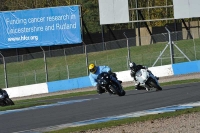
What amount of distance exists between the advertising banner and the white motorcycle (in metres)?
23.3

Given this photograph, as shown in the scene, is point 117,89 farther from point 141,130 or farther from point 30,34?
point 30,34

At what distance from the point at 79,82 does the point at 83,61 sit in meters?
6.05

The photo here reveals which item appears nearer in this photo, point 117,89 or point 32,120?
point 32,120

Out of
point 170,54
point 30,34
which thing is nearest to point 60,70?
point 170,54

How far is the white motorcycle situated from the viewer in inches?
951

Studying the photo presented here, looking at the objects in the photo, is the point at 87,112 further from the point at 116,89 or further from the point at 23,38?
the point at 23,38

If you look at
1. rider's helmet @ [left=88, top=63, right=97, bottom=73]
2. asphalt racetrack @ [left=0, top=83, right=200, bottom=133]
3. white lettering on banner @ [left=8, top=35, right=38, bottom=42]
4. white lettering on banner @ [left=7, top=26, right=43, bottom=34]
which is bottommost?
white lettering on banner @ [left=8, top=35, right=38, bottom=42]

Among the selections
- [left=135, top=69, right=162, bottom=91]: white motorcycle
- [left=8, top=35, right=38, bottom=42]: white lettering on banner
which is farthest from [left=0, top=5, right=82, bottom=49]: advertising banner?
[left=135, top=69, right=162, bottom=91]: white motorcycle

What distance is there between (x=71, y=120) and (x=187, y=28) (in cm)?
3103

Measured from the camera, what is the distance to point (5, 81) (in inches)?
1506

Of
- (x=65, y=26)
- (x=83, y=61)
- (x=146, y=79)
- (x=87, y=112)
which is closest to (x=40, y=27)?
(x=65, y=26)

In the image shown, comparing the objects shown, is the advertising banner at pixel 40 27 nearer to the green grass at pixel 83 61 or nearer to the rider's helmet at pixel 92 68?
the green grass at pixel 83 61

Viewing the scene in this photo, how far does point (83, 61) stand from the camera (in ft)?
140

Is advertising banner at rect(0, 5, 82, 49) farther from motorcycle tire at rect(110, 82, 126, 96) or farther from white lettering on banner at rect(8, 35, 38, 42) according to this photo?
motorcycle tire at rect(110, 82, 126, 96)
